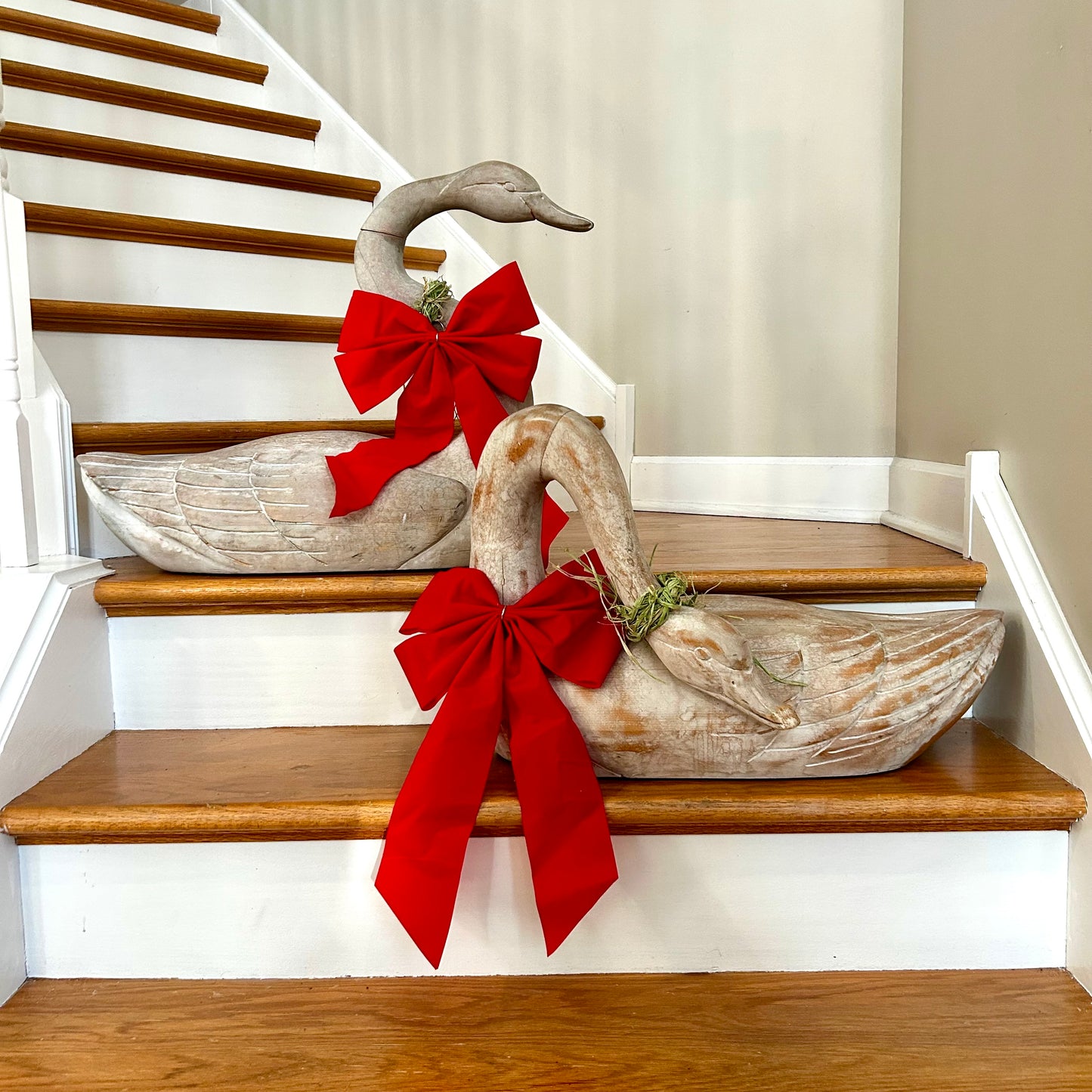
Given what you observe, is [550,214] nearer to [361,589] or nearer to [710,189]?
[361,589]

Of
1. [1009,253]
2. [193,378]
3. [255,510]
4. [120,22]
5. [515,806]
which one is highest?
[120,22]

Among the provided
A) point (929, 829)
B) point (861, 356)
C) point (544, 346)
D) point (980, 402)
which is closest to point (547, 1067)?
point (929, 829)

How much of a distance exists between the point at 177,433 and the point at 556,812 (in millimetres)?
862

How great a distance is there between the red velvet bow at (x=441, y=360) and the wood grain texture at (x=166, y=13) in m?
1.99

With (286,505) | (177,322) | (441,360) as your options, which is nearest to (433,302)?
(441,360)

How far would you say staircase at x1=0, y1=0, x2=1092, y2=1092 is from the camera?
864 millimetres

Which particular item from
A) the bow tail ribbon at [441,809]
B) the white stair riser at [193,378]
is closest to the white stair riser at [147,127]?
the white stair riser at [193,378]

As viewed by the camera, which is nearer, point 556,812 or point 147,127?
point 556,812

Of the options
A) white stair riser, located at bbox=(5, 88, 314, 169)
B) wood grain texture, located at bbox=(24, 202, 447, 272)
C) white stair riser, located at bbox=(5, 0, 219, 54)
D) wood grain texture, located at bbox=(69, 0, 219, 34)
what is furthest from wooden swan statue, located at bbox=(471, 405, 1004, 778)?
wood grain texture, located at bbox=(69, 0, 219, 34)

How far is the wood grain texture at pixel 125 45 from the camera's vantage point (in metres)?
2.27

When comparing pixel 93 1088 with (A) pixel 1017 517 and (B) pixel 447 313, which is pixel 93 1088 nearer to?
(B) pixel 447 313

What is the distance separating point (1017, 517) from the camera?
117 cm

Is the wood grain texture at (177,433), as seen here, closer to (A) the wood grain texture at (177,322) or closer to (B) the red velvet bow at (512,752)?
(A) the wood grain texture at (177,322)

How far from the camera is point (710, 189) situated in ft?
6.25
